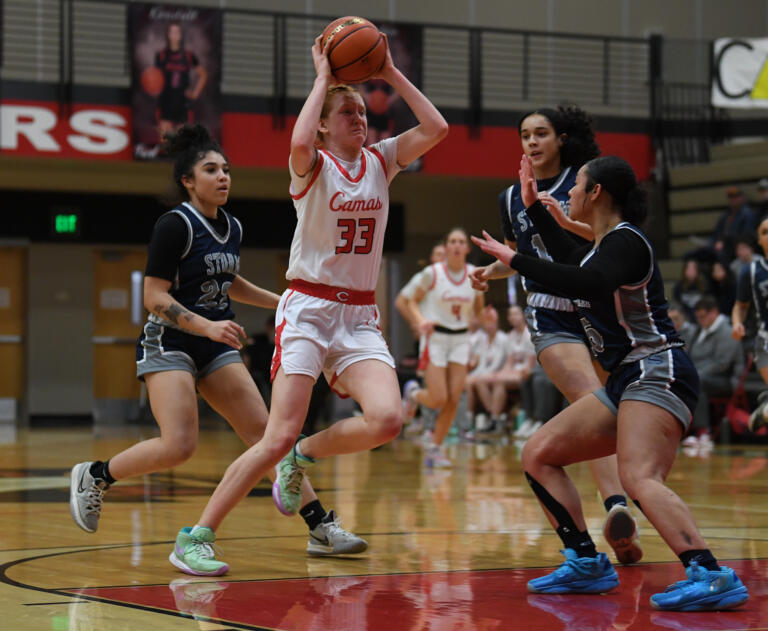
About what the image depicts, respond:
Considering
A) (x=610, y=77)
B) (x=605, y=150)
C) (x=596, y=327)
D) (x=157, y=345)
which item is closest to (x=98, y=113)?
(x=605, y=150)

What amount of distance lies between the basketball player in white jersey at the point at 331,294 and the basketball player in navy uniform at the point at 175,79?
10.9m

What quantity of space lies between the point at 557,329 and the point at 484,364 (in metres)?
10.7

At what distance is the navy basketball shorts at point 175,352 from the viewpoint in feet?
16.8

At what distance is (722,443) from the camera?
508 inches

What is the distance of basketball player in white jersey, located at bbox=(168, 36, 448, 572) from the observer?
462 cm

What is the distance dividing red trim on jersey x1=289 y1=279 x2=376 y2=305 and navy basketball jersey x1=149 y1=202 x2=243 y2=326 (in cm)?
55

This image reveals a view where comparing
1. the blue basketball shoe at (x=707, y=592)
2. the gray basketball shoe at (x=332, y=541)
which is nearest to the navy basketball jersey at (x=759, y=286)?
the gray basketball shoe at (x=332, y=541)

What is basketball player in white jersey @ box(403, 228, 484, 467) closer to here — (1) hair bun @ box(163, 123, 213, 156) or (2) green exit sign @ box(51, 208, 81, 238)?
(1) hair bun @ box(163, 123, 213, 156)

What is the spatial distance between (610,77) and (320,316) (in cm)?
1559

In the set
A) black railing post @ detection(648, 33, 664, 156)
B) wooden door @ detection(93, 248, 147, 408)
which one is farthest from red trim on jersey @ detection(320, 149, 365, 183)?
wooden door @ detection(93, 248, 147, 408)

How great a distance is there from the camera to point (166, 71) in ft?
50.2

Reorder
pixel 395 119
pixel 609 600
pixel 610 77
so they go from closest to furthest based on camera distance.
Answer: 1. pixel 609 600
2. pixel 395 119
3. pixel 610 77

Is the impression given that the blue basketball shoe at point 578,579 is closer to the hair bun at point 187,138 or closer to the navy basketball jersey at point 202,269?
the navy basketball jersey at point 202,269

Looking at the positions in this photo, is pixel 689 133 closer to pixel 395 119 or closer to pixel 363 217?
pixel 395 119
